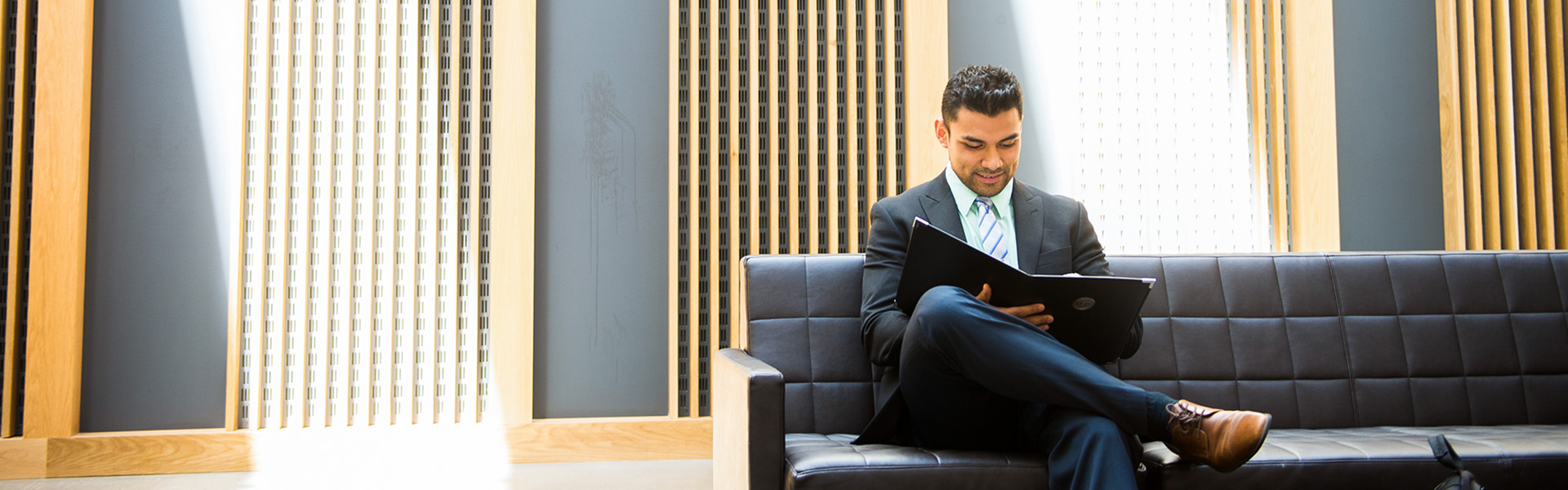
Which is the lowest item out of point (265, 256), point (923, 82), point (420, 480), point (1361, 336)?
point (420, 480)

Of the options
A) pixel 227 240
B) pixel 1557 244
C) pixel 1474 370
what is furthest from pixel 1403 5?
pixel 227 240

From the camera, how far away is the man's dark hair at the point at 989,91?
1.84 m

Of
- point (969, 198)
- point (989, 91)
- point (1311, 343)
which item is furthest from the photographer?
point (1311, 343)

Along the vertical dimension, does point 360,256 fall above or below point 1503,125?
below

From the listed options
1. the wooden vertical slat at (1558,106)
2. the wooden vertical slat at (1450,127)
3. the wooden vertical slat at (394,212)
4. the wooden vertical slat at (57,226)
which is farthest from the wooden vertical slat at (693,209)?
the wooden vertical slat at (1558,106)

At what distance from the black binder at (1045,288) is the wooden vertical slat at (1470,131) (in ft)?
8.64

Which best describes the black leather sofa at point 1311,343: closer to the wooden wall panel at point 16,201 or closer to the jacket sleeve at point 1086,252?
the jacket sleeve at point 1086,252

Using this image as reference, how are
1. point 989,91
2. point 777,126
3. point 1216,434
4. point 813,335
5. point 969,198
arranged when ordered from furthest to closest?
1. point 777,126
2. point 813,335
3. point 969,198
4. point 989,91
5. point 1216,434

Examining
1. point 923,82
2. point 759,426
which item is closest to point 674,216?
point 923,82

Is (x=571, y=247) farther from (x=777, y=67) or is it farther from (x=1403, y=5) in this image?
(x=1403, y=5)

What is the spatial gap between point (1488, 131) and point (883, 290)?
3.02 metres

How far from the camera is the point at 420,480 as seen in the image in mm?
2734

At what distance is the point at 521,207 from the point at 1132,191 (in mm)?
2336

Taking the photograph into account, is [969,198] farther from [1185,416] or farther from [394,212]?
[394,212]
